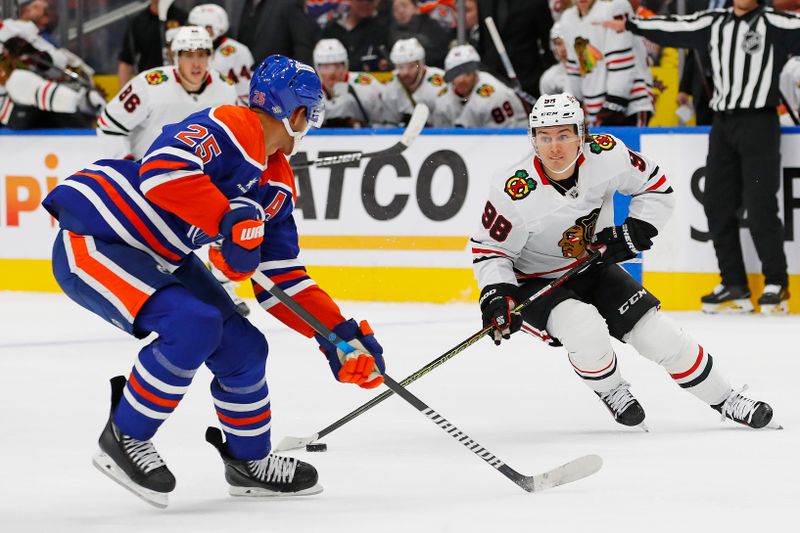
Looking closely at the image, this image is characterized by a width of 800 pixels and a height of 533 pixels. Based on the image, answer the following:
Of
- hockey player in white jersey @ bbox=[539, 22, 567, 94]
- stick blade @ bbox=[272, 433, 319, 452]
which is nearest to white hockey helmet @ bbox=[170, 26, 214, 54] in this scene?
hockey player in white jersey @ bbox=[539, 22, 567, 94]

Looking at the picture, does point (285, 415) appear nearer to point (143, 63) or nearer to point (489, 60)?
point (489, 60)

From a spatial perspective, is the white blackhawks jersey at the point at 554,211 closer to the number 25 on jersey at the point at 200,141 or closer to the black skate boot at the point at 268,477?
the black skate boot at the point at 268,477

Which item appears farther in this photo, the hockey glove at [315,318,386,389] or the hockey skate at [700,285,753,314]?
the hockey skate at [700,285,753,314]

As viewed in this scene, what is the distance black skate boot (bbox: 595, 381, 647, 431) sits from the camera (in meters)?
3.91

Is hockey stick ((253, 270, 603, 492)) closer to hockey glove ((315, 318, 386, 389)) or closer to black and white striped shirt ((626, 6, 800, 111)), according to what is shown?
hockey glove ((315, 318, 386, 389))

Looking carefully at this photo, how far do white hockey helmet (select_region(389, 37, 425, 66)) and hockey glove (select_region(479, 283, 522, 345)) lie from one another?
3.86 metres

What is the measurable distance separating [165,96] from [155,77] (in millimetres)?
94

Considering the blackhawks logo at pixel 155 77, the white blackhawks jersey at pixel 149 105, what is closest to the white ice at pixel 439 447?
the white blackhawks jersey at pixel 149 105

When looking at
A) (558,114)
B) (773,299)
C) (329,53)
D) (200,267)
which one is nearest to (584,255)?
(558,114)

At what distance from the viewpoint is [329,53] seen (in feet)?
25.0

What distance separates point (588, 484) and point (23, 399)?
203 centimetres

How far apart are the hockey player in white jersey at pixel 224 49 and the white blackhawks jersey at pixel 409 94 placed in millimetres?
768

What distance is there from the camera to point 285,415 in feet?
13.9

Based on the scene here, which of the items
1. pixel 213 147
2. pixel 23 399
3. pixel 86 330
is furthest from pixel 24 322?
pixel 213 147
